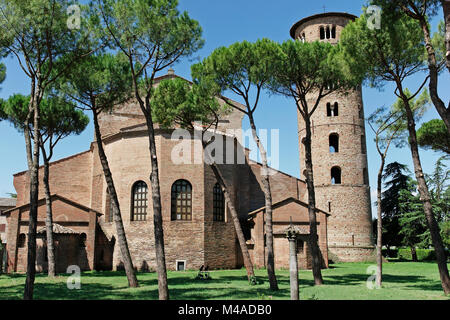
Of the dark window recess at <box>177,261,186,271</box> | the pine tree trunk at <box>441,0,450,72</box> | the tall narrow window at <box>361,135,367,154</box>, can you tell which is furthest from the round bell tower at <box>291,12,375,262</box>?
the pine tree trunk at <box>441,0,450,72</box>

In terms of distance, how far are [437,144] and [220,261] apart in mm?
13950

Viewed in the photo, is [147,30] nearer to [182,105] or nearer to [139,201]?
[182,105]

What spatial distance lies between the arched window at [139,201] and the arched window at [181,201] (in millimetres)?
1437

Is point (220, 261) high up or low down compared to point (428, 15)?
down

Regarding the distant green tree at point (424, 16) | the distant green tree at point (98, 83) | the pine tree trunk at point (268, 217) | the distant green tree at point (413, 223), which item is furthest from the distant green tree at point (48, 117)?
the distant green tree at point (413, 223)

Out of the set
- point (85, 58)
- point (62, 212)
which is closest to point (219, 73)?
point (85, 58)

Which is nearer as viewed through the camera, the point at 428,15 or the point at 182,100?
the point at 428,15

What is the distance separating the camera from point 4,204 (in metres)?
49.7

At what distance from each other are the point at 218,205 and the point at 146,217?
382 centimetres

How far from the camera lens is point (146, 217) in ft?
62.7

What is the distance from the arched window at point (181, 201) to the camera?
1930 centimetres

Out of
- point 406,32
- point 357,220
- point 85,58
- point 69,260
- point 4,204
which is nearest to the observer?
point 406,32

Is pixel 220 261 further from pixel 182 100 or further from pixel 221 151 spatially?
pixel 182 100

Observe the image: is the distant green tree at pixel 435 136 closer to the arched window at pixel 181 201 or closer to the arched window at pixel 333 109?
the arched window at pixel 333 109
